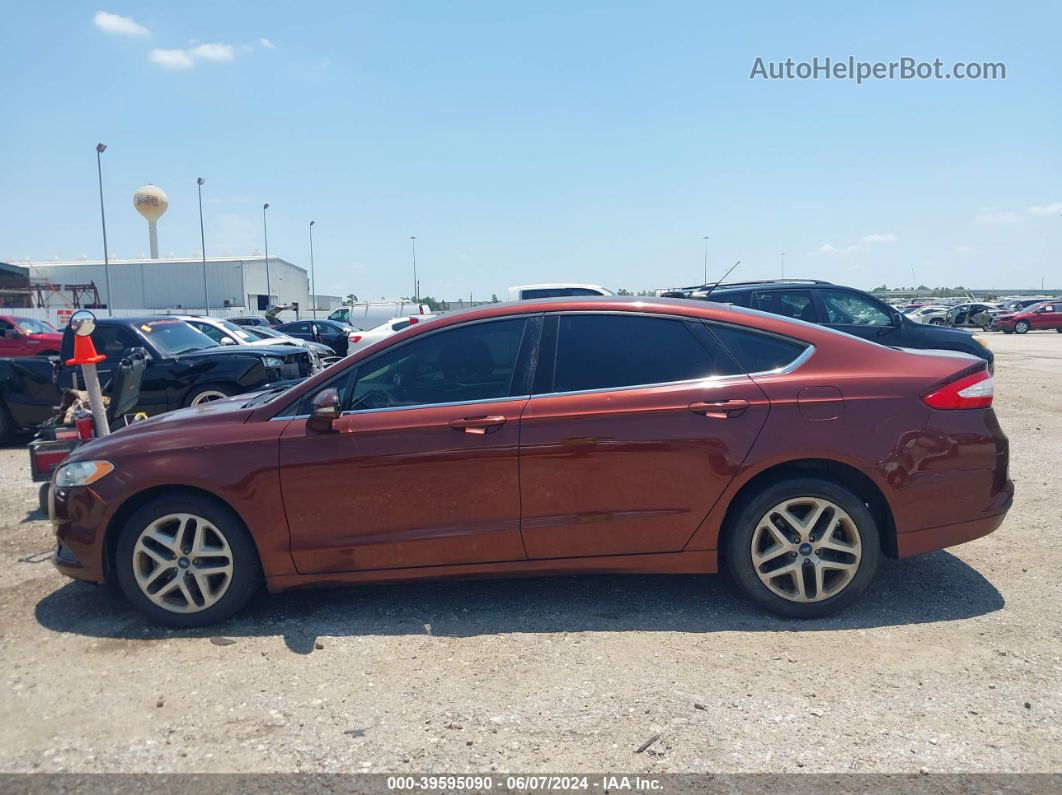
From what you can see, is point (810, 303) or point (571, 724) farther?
point (810, 303)

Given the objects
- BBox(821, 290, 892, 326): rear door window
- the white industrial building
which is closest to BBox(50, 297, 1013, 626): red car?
BBox(821, 290, 892, 326): rear door window

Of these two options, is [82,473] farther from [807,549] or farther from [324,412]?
[807,549]

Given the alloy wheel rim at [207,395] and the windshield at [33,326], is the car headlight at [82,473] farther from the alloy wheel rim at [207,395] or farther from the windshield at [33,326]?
the windshield at [33,326]

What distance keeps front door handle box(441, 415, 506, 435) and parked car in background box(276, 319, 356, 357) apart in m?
20.8

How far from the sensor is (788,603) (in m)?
3.89

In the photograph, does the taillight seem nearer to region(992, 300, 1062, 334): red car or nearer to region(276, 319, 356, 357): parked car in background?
region(276, 319, 356, 357): parked car in background

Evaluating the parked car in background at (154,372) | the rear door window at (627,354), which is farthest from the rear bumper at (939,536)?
the parked car in background at (154,372)

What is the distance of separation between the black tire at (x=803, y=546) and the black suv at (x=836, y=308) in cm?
675

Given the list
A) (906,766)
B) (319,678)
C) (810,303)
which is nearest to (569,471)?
(319,678)

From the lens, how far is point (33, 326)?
1727cm

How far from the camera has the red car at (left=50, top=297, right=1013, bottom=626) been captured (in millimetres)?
3838

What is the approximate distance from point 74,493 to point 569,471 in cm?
265

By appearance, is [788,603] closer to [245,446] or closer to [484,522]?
[484,522]

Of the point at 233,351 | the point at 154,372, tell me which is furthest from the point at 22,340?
the point at 233,351
